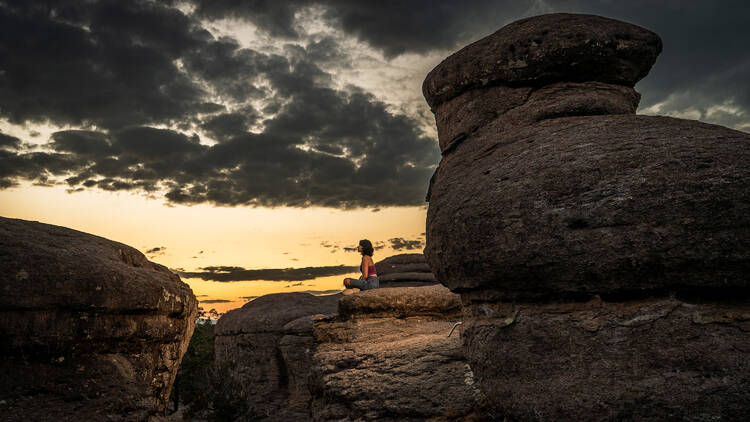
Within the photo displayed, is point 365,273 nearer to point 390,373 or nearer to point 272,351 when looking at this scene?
point 272,351

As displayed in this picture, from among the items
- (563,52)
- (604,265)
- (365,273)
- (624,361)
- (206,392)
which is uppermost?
(563,52)

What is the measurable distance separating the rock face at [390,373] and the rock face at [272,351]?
18.8 ft

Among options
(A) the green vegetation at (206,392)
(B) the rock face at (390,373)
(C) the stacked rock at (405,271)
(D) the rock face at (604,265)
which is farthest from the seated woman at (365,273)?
(D) the rock face at (604,265)

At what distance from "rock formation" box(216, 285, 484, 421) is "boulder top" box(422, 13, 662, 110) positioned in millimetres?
3185

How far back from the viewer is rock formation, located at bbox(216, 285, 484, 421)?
4.99m

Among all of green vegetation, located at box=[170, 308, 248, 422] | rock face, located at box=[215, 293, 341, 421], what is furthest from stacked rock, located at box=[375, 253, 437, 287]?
green vegetation, located at box=[170, 308, 248, 422]

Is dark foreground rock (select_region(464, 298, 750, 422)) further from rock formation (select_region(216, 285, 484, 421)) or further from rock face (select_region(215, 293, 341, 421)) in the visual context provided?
rock face (select_region(215, 293, 341, 421))

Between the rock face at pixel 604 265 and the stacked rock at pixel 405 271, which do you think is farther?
the stacked rock at pixel 405 271

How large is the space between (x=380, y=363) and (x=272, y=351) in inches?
351

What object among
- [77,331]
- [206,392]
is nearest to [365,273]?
[206,392]

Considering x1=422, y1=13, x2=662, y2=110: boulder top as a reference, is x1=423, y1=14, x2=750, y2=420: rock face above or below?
below

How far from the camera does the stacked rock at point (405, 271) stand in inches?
680

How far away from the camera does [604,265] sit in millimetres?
3354

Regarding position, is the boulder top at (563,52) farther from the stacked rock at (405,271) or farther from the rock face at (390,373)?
the stacked rock at (405,271)
